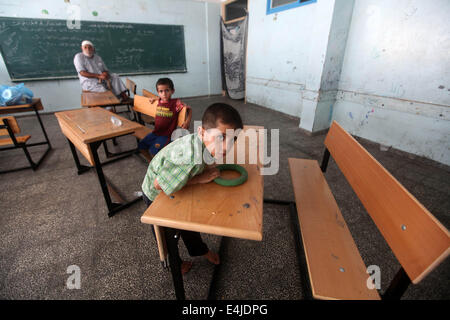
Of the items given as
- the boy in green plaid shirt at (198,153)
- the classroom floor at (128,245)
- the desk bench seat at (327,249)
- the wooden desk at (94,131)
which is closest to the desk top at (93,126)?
the wooden desk at (94,131)

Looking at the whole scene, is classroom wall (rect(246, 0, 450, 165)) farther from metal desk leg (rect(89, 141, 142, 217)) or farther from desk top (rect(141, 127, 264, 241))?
metal desk leg (rect(89, 141, 142, 217))

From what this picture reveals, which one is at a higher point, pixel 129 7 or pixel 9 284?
pixel 129 7

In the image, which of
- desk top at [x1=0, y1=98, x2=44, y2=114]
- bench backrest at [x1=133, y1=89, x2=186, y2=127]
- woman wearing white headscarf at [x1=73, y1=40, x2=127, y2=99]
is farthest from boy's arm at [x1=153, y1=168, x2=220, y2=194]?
woman wearing white headscarf at [x1=73, y1=40, x2=127, y2=99]

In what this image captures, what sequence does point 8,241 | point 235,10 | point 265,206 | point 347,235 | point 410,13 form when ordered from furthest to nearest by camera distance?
point 235,10
point 410,13
point 265,206
point 8,241
point 347,235

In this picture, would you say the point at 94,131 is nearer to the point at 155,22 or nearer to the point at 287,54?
the point at 287,54

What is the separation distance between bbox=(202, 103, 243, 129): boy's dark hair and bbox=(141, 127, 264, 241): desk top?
0.27 metres

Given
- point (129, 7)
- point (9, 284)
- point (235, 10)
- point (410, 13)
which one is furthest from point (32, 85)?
point (410, 13)

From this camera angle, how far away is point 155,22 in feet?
18.3

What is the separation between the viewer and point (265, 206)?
77.3 inches

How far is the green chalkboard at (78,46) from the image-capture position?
4.45 meters

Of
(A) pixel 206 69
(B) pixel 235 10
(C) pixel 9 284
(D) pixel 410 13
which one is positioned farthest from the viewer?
(A) pixel 206 69
